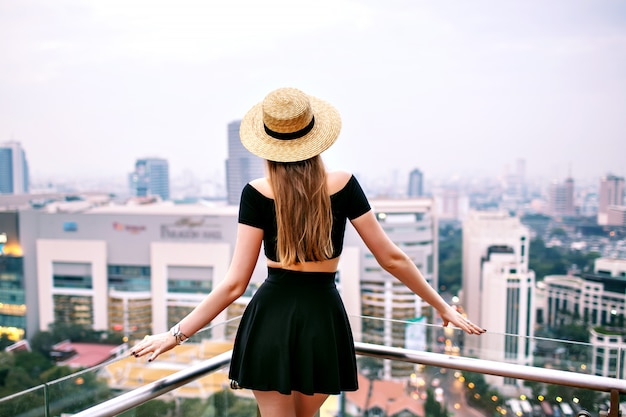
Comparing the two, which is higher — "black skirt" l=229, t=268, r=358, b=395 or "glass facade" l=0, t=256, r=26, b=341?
"black skirt" l=229, t=268, r=358, b=395

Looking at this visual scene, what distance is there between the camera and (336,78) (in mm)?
25500

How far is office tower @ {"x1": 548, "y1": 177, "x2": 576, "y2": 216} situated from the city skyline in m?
3.39

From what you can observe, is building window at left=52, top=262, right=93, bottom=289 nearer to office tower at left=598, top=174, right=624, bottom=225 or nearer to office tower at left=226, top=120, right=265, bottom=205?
office tower at left=226, top=120, right=265, bottom=205

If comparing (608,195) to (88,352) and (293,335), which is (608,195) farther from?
(88,352)

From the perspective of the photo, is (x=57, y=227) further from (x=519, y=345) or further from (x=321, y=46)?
(x=519, y=345)

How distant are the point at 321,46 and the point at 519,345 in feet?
83.8

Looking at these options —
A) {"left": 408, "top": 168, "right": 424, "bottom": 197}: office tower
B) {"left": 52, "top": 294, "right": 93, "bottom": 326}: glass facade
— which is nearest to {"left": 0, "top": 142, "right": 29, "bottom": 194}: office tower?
{"left": 52, "top": 294, "right": 93, "bottom": 326}: glass facade

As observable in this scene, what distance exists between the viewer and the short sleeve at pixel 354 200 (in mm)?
1101

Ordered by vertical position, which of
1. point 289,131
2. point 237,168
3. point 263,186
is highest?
point 237,168

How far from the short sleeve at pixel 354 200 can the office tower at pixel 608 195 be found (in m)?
15.0

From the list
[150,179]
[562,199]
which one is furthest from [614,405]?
[150,179]

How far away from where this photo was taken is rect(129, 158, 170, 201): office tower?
25.9 metres

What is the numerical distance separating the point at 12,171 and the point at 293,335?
25882 mm

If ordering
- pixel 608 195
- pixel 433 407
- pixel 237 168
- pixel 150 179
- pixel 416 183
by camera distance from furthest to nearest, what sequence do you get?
pixel 150 179
pixel 416 183
pixel 237 168
pixel 608 195
pixel 433 407
